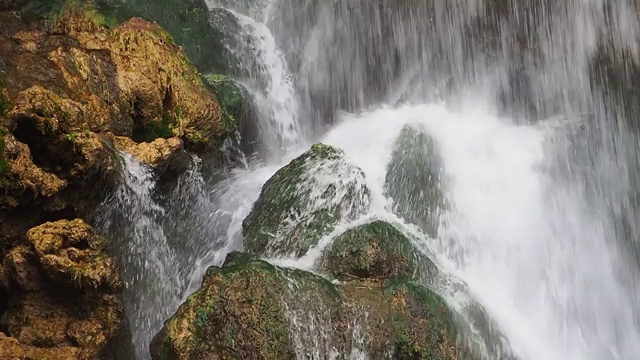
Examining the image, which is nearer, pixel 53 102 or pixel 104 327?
pixel 104 327

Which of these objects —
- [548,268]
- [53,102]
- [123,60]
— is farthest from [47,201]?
[548,268]

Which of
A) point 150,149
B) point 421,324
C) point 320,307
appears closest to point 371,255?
point 421,324

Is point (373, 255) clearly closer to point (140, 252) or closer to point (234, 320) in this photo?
point (234, 320)

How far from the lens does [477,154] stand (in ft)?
31.8

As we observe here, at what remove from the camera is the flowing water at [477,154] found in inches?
285

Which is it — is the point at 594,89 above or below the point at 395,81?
below

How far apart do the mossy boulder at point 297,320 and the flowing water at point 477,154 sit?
163 millimetres

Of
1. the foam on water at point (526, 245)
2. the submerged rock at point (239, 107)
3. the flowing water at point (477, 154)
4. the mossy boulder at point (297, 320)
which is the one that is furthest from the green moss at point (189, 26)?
the mossy boulder at point (297, 320)

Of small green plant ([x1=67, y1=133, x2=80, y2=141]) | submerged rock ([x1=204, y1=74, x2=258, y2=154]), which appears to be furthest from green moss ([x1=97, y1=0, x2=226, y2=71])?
small green plant ([x1=67, y1=133, x2=80, y2=141])

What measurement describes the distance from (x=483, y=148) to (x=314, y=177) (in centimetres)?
386

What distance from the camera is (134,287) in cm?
665

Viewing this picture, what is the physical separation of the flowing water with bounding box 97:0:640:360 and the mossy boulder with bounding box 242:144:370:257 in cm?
28

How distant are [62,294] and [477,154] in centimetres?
685

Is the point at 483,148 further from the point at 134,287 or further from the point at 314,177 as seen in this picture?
the point at 134,287
